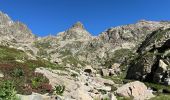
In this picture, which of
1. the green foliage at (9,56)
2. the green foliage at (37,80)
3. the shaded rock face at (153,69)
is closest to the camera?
the green foliage at (37,80)

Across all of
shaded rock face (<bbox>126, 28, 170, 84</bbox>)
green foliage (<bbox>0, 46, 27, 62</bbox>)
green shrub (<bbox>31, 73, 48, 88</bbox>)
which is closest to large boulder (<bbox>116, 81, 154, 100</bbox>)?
green shrub (<bbox>31, 73, 48, 88</bbox>)

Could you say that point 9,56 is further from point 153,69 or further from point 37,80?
point 153,69

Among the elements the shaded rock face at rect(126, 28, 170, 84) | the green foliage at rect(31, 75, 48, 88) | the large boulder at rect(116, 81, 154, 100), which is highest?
the shaded rock face at rect(126, 28, 170, 84)

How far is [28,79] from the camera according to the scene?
39.8 meters

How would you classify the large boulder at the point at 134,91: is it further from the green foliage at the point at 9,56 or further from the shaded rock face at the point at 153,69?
the green foliage at the point at 9,56

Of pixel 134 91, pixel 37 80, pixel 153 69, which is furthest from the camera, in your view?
pixel 153 69

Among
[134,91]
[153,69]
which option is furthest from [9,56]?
[153,69]

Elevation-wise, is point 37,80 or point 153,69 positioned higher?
point 153,69

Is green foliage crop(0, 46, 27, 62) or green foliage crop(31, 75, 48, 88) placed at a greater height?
green foliage crop(0, 46, 27, 62)

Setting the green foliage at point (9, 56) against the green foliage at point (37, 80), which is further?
the green foliage at point (9, 56)

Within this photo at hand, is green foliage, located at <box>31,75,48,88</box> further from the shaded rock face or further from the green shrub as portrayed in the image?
the shaded rock face

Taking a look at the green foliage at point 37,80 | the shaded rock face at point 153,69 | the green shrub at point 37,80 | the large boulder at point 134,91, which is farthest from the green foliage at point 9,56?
the shaded rock face at point 153,69

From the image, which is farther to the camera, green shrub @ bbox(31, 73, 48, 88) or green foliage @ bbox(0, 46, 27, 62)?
green foliage @ bbox(0, 46, 27, 62)

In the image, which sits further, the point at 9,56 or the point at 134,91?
the point at 9,56
